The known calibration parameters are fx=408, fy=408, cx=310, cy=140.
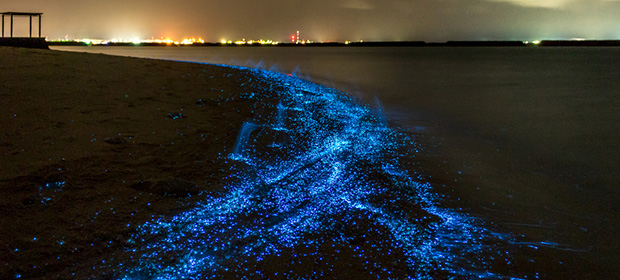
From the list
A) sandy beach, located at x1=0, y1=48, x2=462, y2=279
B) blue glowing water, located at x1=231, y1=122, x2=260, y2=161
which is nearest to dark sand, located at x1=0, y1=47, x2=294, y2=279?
sandy beach, located at x1=0, y1=48, x2=462, y2=279

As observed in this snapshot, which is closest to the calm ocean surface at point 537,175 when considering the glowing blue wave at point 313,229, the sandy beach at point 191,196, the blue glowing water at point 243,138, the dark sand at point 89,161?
the glowing blue wave at point 313,229

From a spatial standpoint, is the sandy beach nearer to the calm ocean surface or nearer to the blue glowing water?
the blue glowing water

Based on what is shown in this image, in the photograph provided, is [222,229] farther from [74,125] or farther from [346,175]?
[74,125]

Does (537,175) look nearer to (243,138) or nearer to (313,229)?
(313,229)

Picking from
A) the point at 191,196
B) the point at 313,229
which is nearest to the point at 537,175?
the point at 313,229

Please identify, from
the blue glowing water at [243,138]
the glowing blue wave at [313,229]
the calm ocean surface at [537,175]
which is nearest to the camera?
the glowing blue wave at [313,229]

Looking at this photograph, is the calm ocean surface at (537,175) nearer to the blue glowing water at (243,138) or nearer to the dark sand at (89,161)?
the blue glowing water at (243,138)
